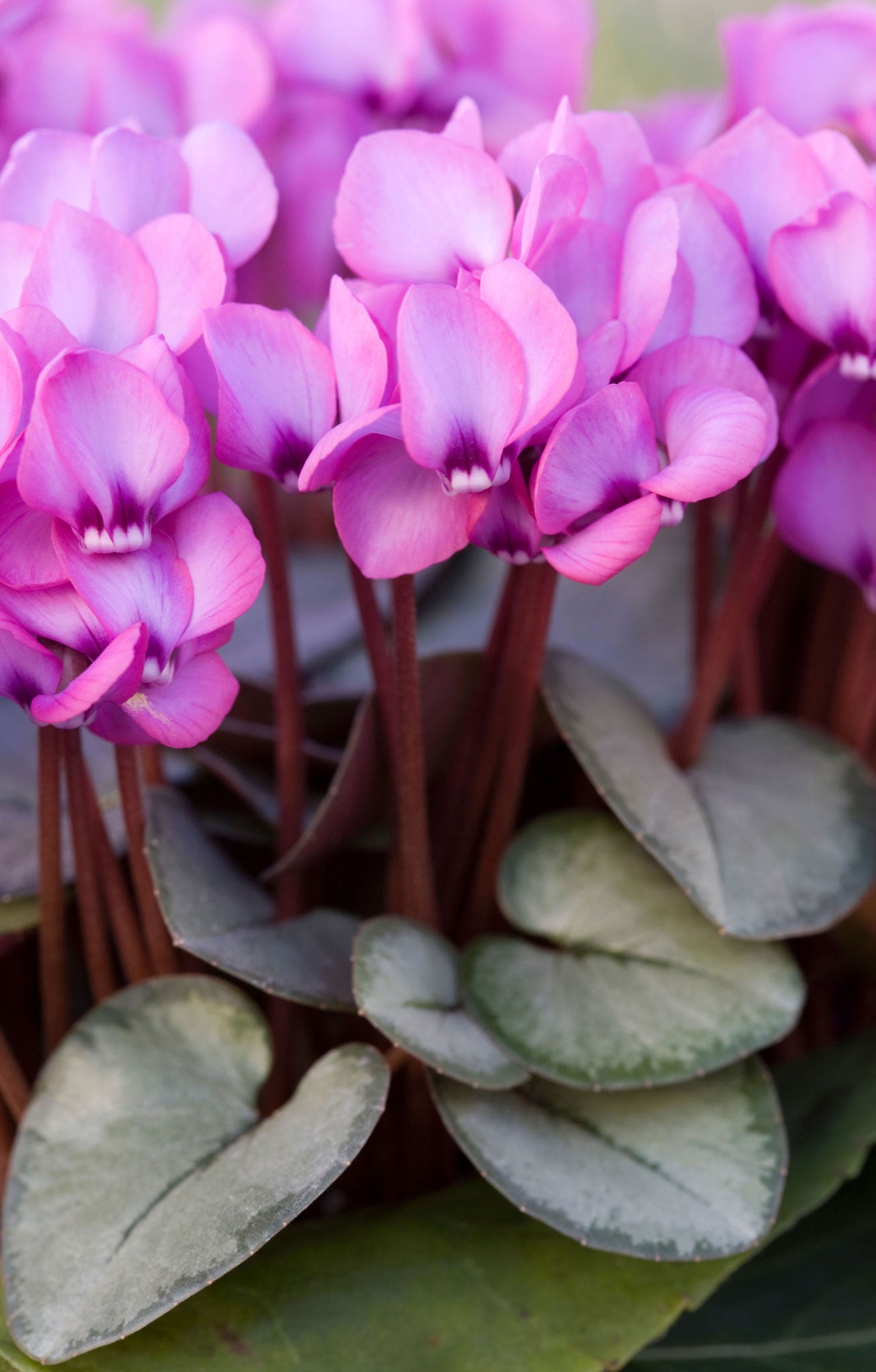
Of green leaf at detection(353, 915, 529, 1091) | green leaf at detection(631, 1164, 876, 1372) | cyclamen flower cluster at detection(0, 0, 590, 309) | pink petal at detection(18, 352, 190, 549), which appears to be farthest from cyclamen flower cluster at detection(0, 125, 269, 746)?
green leaf at detection(631, 1164, 876, 1372)

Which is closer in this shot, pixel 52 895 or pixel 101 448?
pixel 101 448

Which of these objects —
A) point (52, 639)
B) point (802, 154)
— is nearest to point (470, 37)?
point (802, 154)

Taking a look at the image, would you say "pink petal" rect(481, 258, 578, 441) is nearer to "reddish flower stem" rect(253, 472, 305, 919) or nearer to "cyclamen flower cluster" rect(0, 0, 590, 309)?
"reddish flower stem" rect(253, 472, 305, 919)

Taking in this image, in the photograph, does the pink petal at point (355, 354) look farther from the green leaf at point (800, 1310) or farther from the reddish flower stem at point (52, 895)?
the green leaf at point (800, 1310)

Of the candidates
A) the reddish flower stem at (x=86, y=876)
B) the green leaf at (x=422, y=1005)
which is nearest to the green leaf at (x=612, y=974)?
the green leaf at (x=422, y=1005)

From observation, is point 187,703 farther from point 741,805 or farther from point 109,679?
point 741,805

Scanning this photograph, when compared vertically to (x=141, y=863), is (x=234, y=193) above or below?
above

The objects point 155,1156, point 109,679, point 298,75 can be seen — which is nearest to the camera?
point 109,679

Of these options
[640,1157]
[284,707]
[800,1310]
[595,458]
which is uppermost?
[595,458]

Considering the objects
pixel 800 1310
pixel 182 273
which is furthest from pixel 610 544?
pixel 800 1310
